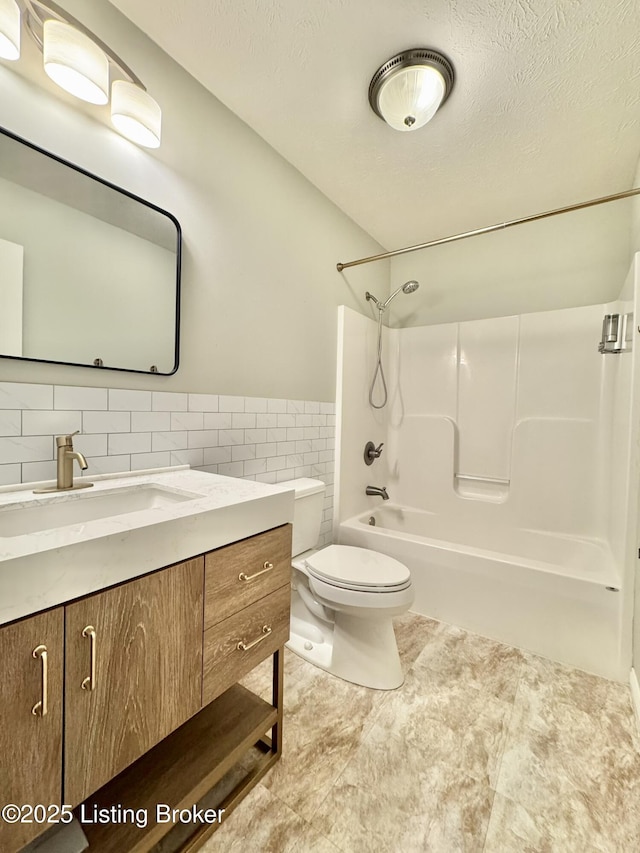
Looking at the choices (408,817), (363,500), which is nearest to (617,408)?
(363,500)

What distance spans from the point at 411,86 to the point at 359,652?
86.8 inches

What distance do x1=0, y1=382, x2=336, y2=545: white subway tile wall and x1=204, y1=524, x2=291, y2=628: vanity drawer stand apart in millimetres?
534

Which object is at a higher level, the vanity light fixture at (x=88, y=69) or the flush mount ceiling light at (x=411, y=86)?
the flush mount ceiling light at (x=411, y=86)

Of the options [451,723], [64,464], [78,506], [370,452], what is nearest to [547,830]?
[451,723]

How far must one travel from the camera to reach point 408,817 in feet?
3.22

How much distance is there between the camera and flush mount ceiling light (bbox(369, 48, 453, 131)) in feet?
4.17

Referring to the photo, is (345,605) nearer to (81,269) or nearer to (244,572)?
(244,572)

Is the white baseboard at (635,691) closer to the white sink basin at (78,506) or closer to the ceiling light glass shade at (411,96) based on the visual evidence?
the white sink basin at (78,506)

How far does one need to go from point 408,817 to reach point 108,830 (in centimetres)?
75

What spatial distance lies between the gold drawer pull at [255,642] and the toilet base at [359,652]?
0.64 m

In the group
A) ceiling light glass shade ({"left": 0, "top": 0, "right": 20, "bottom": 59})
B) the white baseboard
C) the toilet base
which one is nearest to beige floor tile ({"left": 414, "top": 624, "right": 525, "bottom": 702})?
the toilet base

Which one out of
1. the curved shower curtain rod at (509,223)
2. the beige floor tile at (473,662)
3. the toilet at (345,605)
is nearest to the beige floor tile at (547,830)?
the beige floor tile at (473,662)

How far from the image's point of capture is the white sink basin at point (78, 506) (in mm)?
847

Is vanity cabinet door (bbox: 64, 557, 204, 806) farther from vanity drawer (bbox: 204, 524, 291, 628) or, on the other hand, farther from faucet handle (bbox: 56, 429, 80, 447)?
faucet handle (bbox: 56, 429, 80, 447)
